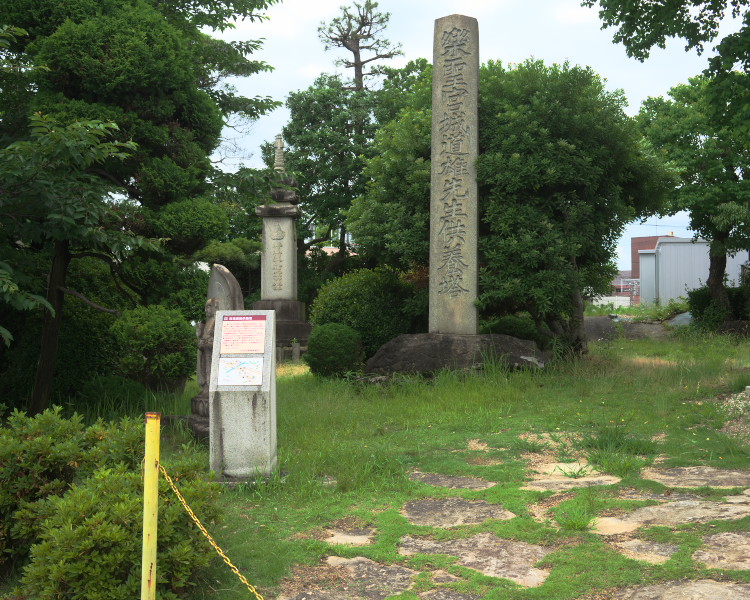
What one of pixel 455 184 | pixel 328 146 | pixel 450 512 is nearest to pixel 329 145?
pixel 328 146

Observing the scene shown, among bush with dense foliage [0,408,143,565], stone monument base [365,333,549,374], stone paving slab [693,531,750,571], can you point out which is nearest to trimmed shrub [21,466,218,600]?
bush with dense foliage [0,408,143,565]

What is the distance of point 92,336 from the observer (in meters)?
9.02

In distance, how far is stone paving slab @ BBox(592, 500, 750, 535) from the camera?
15.5ft

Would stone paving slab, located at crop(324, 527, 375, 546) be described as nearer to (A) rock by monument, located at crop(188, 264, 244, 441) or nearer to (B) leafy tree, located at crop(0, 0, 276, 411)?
(A) rock by monument, located at crop(188, 264, 244, 441)

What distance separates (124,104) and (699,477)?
7.50 metres

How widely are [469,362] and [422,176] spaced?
3481mm

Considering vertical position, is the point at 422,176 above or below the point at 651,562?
above

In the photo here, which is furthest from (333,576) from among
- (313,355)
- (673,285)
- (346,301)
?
(673,285)

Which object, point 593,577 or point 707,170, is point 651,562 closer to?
point 593,577

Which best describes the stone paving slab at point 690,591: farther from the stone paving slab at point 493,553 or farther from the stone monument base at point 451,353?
the stone monument base at point 451,353

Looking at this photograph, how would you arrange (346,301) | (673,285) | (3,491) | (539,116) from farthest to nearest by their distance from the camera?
(673,285)
(346,301)
(539,116)
(3,491)

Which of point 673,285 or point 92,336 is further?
point 673,285

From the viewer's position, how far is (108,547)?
3.60 m

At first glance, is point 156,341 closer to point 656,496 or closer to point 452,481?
point 452,481
